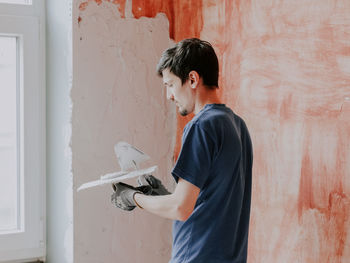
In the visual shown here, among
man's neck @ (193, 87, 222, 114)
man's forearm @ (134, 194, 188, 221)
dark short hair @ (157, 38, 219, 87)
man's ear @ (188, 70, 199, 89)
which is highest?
dark short hair @ (157, 38, 219, 87)

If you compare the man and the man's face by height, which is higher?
the man's face

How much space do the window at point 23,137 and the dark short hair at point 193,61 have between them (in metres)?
1.03

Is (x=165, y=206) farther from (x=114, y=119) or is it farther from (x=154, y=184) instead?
(x=114, y=119)

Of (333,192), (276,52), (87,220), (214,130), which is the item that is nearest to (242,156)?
(214,130)

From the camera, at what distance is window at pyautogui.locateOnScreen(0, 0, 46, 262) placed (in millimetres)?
2168

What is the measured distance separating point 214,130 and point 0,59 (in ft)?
4.45

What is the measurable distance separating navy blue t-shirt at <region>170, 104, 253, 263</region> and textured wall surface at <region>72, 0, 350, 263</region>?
29cm

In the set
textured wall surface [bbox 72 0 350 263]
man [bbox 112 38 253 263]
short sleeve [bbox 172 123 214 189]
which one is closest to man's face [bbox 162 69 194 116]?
man [bbox 112 38 253 263]

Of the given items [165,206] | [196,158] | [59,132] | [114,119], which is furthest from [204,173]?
[59,132]

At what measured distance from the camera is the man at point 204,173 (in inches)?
50.1

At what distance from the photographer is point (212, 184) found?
4.31 feet

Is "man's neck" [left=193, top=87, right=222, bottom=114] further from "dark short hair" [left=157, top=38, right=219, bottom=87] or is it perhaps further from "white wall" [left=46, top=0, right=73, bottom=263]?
"white wall" [left=46, top=0, right=73, bottom=263]

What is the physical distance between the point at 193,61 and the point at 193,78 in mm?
52

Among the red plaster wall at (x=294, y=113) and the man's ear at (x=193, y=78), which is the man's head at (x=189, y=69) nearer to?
the man's ear at (x=193, y=78)
